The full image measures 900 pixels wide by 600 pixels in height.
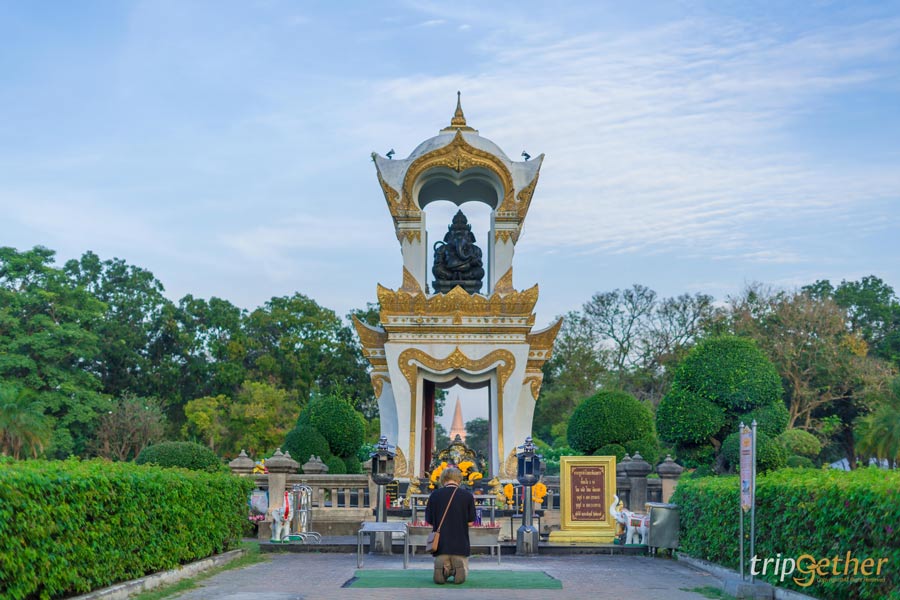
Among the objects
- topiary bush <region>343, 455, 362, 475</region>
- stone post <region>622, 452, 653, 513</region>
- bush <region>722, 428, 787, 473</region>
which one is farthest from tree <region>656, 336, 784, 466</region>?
topiary bush <region>343, 455, 362, 475</region>

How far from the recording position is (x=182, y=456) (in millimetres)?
21391

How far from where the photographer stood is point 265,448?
4816cm

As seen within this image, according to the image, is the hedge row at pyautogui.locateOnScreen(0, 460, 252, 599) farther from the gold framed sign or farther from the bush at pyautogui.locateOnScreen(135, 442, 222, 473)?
the gold framed sign

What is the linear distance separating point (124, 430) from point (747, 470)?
37.1 m

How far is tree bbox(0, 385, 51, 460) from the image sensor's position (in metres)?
31.9

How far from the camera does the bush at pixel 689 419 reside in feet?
83.0

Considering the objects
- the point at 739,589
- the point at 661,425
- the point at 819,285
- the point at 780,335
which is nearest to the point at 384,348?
the point at 661,425

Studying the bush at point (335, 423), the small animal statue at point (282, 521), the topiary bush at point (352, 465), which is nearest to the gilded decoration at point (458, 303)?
the bush at point (335, 423)

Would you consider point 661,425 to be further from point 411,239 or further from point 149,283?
point 149,283

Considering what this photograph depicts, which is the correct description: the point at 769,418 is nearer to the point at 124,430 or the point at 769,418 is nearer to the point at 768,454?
the point at 768,454

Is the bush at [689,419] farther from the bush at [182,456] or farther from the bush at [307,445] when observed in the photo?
the bush at [182,456]

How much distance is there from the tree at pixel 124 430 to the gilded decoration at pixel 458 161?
79.4 ft

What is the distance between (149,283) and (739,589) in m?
45.4

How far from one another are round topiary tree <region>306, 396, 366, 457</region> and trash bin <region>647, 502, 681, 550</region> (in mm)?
12428
